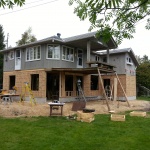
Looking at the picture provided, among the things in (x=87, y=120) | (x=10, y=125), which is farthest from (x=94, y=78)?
(x=10, y=125)

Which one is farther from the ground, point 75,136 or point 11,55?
point 11,55

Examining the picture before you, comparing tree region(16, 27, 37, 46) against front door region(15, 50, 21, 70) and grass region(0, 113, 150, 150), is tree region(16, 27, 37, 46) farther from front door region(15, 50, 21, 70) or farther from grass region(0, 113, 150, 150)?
grass region(0, 113, 150, 150)

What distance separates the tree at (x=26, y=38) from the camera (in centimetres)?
4344

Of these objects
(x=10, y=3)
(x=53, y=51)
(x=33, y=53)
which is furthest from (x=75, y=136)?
(x=33, y=53)

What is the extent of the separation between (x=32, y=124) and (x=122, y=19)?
702 centimetres

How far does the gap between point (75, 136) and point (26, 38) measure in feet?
130

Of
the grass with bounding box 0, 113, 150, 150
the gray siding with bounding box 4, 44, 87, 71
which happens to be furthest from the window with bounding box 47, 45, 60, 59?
the grass with bounding box 0, 113, 150, 150

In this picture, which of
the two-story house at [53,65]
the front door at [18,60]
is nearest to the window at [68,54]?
the two-story house at [53,65]

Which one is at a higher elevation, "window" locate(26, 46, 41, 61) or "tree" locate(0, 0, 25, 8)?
"window" locate(26, 46, 41, 61)

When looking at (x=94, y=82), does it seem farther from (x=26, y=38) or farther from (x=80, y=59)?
(x=26, y=38)

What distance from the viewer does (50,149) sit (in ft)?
18.8

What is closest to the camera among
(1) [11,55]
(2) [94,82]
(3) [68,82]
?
(3) [68,82]

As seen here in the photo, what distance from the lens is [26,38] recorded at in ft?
145

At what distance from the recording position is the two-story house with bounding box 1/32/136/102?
1844cm
